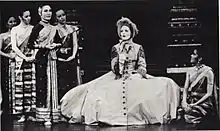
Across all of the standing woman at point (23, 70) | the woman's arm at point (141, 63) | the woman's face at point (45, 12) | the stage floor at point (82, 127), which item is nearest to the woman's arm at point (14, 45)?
the standing woman at point (23, 70)

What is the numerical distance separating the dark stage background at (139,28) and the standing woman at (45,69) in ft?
0.12

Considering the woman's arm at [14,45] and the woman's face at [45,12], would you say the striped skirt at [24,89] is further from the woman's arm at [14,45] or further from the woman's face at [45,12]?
the woman's face at [45,12]

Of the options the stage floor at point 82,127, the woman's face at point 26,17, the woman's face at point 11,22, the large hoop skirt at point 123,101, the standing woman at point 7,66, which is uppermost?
the woman's face at point 26,17

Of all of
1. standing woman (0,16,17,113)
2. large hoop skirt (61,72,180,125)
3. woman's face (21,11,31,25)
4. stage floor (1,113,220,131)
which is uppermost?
woman's face (21,11,31,25)

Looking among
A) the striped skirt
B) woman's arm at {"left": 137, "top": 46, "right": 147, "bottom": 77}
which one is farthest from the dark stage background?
the striped skirt

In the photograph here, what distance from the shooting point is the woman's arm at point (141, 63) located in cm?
170

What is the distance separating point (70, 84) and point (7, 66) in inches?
8.3

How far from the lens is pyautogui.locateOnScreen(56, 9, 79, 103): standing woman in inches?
66.7

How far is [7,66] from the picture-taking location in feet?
5.50

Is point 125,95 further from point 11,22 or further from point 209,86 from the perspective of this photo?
point 11,22

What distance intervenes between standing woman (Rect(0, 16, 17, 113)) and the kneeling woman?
18 cm

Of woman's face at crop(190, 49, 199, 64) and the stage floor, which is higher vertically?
woman's face at crop(190, 49, 199, 64)

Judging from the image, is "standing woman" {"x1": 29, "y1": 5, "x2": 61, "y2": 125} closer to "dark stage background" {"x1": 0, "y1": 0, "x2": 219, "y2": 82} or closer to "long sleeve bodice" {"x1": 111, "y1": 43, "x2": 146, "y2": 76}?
"dark stage background" {"x1": 0, "y1": 0, "x2": 219, "y2": 82}

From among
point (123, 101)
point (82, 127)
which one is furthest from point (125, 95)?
point (82, 127)
